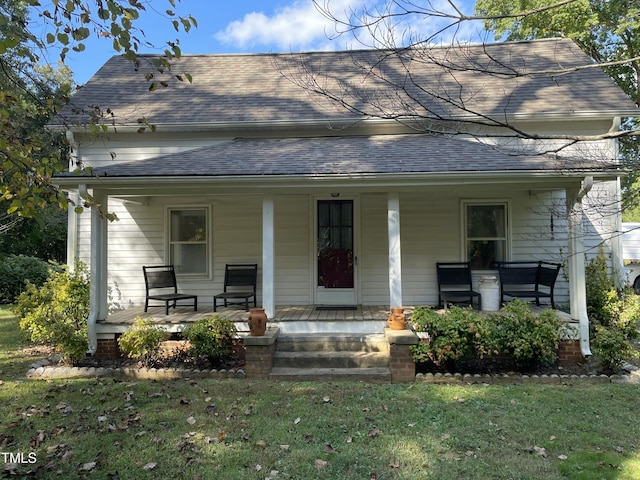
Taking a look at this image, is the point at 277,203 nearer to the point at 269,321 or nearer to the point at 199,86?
the point at 269,321

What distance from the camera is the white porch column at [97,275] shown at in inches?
263

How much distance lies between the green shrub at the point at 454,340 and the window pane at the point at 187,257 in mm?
5010

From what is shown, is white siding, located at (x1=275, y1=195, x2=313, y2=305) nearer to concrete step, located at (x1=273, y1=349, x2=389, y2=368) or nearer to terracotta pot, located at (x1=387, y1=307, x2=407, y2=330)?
concrete step, located at (x1=273, y1=349, x2=389, y2=368)

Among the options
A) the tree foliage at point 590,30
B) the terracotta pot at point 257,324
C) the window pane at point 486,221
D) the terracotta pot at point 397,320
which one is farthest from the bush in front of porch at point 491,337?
the tree foliage at point 590,30

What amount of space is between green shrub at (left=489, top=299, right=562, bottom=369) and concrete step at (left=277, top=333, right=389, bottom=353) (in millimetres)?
1647

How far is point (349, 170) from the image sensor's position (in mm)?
6418

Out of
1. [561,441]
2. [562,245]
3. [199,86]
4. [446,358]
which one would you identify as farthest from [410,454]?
[199,86]

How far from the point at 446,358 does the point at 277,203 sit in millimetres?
4531

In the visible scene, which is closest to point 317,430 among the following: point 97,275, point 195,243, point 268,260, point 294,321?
point 294,321

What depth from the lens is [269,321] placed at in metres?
6.63

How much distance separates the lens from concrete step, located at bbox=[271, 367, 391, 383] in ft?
18.4

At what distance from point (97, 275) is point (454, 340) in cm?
565

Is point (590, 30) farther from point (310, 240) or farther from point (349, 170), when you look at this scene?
point (310, 240)

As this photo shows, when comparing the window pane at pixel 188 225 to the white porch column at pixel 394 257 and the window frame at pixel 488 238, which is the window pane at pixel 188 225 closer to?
the white porch column at pixel 394 257
